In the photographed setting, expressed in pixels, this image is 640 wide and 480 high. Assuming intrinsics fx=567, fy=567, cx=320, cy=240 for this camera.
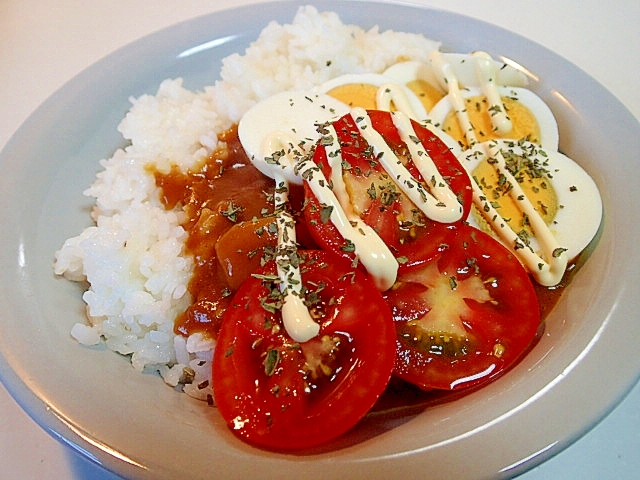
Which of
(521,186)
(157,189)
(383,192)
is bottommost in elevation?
(157,189)

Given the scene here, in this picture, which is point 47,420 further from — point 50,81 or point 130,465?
point 50,81

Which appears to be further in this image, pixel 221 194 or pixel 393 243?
pixel 221 194

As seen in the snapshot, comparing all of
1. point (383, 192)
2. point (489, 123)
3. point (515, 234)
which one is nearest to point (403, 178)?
point (383, 192)

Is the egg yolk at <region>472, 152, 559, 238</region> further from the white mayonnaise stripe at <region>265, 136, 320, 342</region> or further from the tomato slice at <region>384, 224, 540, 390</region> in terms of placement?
the white mayonnaise stripe at <region>265, 136, 320, 342</region>

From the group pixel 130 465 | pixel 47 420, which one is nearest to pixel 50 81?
pixel 47 420

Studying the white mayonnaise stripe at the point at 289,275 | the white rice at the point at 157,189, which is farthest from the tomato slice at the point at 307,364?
the white rice at the point at 157,189

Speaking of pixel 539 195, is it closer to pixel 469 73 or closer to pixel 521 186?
pixel 521 186
